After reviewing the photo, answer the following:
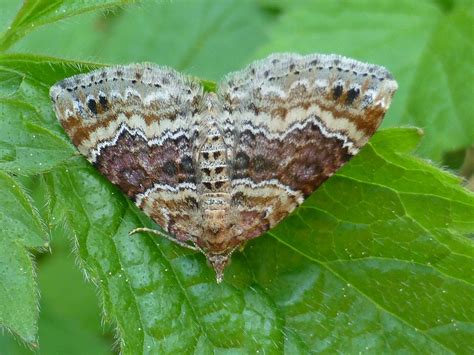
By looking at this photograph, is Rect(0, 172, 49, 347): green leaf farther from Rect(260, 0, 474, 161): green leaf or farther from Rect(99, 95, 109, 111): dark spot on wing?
Rect(260, 0, 474, 161): green leaf

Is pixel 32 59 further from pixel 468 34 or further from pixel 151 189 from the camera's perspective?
pixel 468 34

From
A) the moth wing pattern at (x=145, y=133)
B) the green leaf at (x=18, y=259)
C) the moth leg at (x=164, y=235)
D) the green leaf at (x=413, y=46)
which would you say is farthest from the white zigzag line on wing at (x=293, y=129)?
the green leaf at (x=413, y=46)

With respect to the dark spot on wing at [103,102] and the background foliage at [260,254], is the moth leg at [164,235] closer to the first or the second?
the background foliage at [260,254]

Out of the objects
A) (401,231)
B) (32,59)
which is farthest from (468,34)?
(32,59)

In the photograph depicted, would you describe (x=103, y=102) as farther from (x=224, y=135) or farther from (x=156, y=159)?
(x=224, y=135)

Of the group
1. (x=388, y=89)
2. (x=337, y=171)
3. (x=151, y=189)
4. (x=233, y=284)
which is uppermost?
(x=388, y=89)

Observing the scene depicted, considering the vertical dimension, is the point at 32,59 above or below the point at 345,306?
above

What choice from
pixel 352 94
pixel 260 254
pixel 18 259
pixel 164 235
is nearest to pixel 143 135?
pixel 164 235
